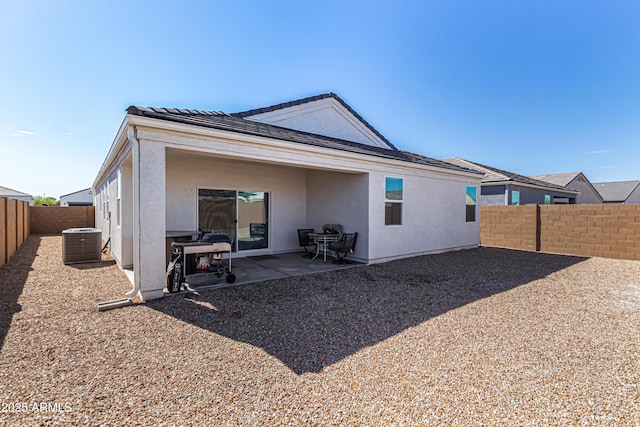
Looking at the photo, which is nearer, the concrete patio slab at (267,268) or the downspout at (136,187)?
the downspout at (136,187)

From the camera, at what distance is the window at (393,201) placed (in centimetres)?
889

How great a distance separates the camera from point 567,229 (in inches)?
454

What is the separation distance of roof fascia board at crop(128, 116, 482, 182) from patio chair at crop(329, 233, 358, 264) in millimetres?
1997

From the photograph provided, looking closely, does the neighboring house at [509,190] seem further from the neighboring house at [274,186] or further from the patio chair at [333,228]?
the patio chair at [333,228]

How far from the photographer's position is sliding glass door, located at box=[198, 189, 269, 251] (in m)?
8.77

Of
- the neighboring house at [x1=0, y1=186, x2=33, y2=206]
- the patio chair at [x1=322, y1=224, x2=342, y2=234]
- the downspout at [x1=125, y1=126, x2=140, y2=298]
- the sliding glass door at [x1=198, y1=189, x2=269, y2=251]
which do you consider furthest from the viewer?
the neighboring house at [x1=0, y1=186, x2=33, y2=206]

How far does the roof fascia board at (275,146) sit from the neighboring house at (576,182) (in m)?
21.5

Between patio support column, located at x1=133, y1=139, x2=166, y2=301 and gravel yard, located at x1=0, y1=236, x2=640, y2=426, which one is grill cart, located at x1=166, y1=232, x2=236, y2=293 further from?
gravel yard, located at x1=0, y1=236, x2=640, y2=426

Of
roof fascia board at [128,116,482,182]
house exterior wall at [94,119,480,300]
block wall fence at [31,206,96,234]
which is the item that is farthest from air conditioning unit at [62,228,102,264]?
block wall fence at [31,206,96,234]

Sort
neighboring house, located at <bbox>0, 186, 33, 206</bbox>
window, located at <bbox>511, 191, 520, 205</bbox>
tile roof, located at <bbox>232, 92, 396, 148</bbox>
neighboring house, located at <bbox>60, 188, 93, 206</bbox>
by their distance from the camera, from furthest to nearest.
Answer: neighboring house, located at <bbox>60, 188, 93, 206</bbox>
neighboring house, located at <bbox>0, 186, 33, 206</bbox>
window, located at <bbox>511, 191, 520, 205</bbox>
tile roof, located at <bbox>232, 92, 396, 148</bbox>

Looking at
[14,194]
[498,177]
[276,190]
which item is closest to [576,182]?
[498,177]

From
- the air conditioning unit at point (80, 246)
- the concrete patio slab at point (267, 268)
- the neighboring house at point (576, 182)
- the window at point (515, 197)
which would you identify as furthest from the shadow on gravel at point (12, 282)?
the neighboring house at point (576, 182)

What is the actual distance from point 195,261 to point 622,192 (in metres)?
50.5

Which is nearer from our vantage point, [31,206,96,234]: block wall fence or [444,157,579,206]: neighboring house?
[31,206,96,234]: block wall fence
